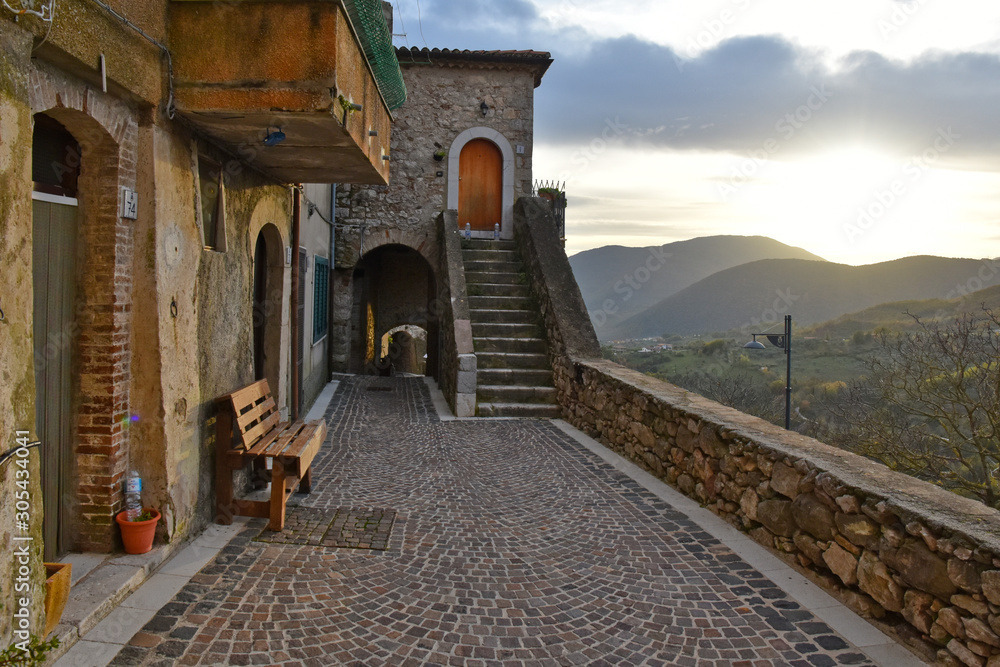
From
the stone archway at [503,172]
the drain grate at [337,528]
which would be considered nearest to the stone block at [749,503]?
the drain grate at [337,528]

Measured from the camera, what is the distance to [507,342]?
9.98 metres

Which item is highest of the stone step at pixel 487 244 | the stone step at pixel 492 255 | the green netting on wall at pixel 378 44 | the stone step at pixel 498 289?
the green netting on wall at pixel 378 44

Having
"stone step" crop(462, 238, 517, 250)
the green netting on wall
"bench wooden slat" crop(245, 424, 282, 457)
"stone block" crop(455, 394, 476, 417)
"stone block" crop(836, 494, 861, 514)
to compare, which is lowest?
"stone block" crop(455, 394, 476, 417)

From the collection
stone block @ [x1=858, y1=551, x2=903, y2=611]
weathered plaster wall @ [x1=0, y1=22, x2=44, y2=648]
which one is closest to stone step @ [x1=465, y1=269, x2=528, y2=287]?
stone block @ [x1=858, y1=551, x2=903, y2=611]

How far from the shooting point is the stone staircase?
9.21 meters

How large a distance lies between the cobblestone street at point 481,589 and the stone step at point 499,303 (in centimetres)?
506

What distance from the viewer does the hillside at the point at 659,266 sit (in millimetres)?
78250

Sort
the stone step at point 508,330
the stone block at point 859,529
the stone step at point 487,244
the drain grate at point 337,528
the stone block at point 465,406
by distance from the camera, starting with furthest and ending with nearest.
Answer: the stone step at point 487,244, the stone step at point 508,330, the stone block at point 465,406, the drain grate at point 337,528, the stone block at point 859,529

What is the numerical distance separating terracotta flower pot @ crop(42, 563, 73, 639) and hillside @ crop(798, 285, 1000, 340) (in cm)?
3439

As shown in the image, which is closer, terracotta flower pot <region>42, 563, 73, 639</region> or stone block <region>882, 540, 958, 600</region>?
terracotta flower pot <region>42, 563, 73, 639</region>

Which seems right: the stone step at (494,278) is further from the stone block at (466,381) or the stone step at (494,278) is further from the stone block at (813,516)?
the stone block at (813,516)

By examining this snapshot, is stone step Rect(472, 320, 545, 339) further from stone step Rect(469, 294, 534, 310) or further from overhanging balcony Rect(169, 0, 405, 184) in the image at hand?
overhanging balcony Rect(169, 0, 405, 184)

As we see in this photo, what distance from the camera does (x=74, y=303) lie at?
3.47 metres

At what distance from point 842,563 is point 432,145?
447 inches
